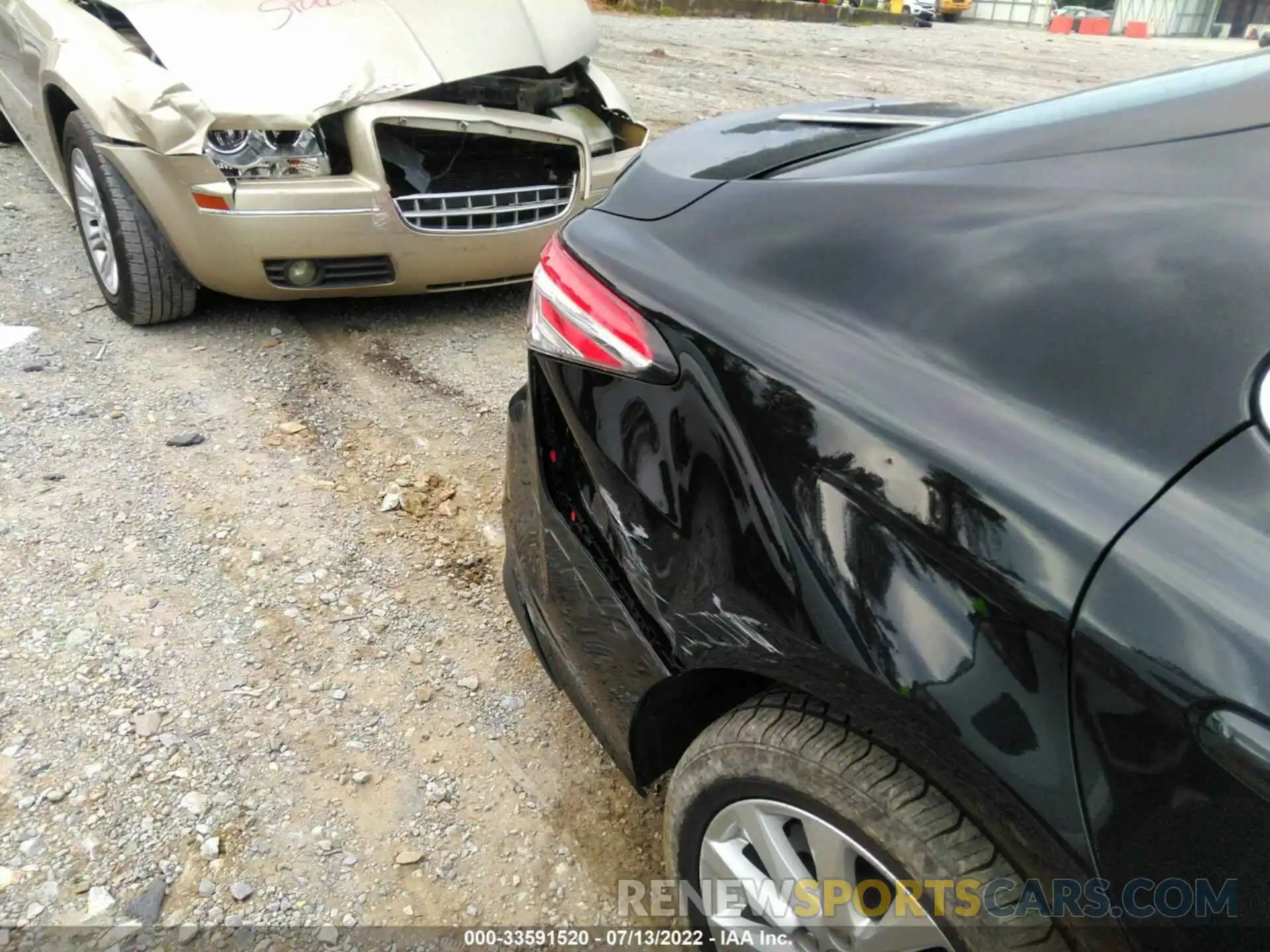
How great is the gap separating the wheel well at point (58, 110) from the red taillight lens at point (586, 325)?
3177 mm

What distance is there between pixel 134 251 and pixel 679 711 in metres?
3.20

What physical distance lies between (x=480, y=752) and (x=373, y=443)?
1.47 metres

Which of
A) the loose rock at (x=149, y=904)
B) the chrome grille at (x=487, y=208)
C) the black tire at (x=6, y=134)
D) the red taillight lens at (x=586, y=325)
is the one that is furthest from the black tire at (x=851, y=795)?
the black tire at (x=6, y=134)

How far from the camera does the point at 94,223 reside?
3.94 m

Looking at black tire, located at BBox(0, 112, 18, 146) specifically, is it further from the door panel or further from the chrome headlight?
the door panel

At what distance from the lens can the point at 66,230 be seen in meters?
4.90

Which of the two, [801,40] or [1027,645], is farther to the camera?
[801,40]

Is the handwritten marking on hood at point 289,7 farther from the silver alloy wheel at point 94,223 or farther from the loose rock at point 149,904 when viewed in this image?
the loose rock at point 149,904

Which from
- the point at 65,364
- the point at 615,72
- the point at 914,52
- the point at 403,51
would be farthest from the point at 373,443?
the point at 914,52

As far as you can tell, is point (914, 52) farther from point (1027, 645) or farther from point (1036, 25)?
point (1036, 25)

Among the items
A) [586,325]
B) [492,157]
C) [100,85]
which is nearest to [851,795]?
[586,325]

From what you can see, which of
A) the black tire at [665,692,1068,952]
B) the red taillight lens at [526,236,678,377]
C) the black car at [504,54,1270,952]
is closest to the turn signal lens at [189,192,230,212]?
the red taillight lens at [526,236,678,377]

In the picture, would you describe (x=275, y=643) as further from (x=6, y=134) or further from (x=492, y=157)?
(x=6, y=134)

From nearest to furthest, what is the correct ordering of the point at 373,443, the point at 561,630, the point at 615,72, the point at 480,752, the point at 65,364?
1. the point at 561,630
2. the point at 480,752
3. the point at 373,443
4. the point at 65,364
5. the point at 615,72
